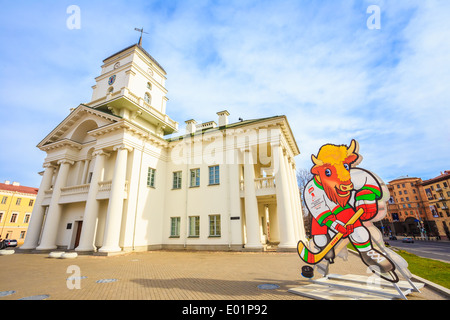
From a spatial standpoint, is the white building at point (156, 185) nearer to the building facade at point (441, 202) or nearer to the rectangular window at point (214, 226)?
the rectangular window at point (214, 226)

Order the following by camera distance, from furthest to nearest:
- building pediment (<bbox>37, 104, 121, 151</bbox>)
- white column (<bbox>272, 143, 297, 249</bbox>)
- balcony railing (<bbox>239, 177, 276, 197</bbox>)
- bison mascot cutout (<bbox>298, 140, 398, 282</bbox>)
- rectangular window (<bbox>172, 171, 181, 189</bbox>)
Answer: rectangular window (<bbox>172, 171, 181, 189</bbox>)
building pediment (<bbox>37, 104, 121, 151</bbox>)
balcony railing (<bbox>239, 177, 276, 197</bbox>)
white column (<bbox>272, 143, 297, 249</bbox>)
bison mascot cutout (<bbox>298, 140, 398, 282</bbox>)

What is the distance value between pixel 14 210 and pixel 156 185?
45.6 meters

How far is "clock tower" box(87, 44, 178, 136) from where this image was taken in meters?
22.1

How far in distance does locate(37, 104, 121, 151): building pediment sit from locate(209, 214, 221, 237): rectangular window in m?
14.2

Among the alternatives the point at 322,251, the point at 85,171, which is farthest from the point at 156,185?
the point at 322,251

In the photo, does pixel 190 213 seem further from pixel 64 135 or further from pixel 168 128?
pixel 64 135

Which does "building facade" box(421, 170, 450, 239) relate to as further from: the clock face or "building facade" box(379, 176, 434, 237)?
the clock face

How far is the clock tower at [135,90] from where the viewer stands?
2214 cm

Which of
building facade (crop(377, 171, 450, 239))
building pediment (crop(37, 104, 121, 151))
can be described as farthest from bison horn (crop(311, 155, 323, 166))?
building facade (crop(377, 171, 450, 239))

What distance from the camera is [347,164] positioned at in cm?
651

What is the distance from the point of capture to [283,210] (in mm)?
15875

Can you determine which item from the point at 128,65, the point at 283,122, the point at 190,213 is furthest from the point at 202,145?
the point at 128,65

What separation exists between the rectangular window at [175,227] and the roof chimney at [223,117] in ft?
35.5

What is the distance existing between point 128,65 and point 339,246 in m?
27.6
